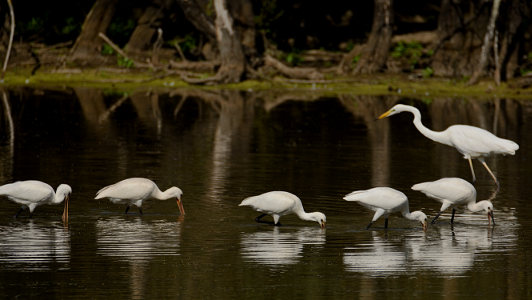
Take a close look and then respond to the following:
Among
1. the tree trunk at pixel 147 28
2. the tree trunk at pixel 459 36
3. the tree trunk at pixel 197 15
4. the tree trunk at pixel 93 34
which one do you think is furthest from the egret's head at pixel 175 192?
the tree trunk at pixel 147 28

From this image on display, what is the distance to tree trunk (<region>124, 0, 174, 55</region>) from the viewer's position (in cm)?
4031

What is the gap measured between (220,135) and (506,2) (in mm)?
15912

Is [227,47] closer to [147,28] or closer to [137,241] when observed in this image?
[147,28]

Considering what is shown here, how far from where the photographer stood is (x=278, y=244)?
12.1 m

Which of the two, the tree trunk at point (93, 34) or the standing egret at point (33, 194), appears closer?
the standing egret at point (33, 194)

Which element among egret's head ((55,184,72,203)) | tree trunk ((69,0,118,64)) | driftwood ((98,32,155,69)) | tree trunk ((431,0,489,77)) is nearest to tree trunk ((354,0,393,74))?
tree trunk ((431,0,489,77))

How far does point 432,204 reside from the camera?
597 inches

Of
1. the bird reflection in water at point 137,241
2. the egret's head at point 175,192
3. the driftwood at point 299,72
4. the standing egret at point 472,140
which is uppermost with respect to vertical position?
the driftwood at point 299,72

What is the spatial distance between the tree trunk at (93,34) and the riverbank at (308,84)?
3.51 ft

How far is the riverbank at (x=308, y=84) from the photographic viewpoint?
3378cm

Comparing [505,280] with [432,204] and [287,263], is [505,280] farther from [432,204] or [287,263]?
[432,204]

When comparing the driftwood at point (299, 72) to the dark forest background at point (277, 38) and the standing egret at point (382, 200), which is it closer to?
the dark forest background at point (277, 38)

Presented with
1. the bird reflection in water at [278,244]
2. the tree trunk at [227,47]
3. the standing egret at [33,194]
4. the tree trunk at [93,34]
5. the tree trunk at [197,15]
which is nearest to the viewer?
the bird reflection in water at [278,244]

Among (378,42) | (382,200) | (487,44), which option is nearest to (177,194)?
(382,200)
